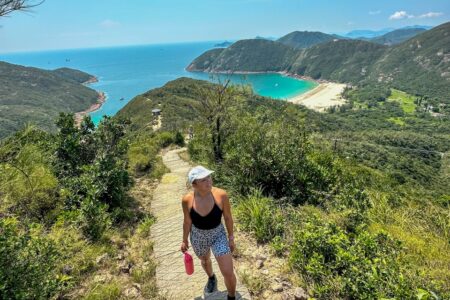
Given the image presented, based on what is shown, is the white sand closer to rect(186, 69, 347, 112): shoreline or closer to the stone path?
rect(186, 69, 347, 112): shoreline

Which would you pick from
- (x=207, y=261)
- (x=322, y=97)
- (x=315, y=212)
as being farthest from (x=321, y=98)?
(x=207, y=261)

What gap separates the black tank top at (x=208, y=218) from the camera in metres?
2.86

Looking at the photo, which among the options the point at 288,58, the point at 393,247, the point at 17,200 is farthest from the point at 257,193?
the point at 288,58

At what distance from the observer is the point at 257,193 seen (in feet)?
17.7

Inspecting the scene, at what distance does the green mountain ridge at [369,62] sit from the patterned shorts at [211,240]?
111 m

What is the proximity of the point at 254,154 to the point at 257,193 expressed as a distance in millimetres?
956

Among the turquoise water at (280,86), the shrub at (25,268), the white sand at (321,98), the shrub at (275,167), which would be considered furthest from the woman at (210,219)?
the turquoise water at (280,86)

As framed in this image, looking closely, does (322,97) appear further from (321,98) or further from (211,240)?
(211,240)

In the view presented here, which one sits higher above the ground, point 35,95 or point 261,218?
point 261,218

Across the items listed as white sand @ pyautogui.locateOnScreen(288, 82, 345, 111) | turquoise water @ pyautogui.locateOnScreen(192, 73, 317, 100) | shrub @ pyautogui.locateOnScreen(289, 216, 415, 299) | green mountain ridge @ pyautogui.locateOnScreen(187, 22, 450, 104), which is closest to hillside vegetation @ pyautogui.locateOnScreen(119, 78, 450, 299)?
shrub @ pyautogui.locateOnScreen(289, 216, 415, 299)

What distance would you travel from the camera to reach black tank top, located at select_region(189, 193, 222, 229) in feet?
9.37

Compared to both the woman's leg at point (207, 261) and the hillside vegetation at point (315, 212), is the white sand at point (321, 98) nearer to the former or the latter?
the hillside vegetation at point (315, 212)

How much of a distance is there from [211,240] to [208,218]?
28 cm

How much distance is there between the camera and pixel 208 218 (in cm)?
286
